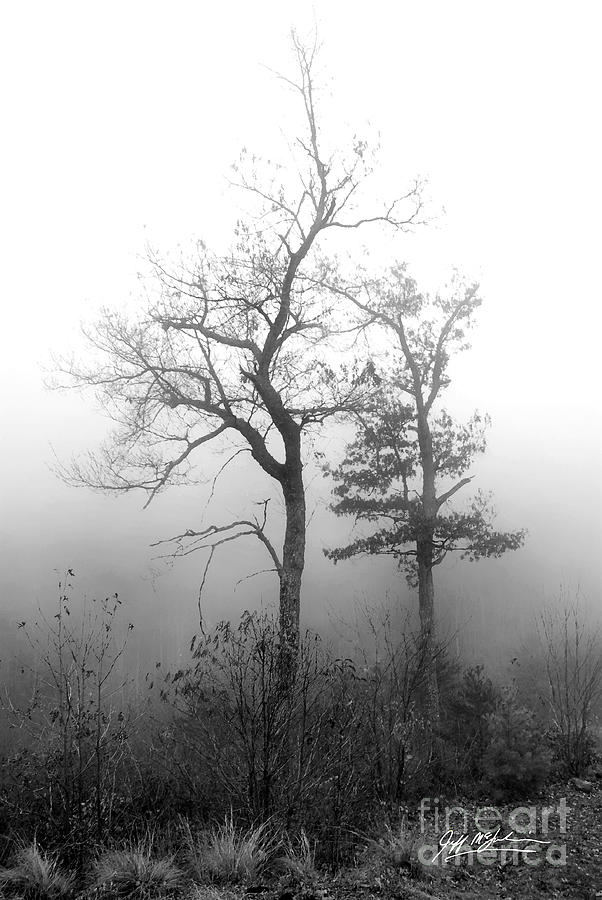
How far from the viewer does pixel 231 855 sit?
5035 millimetres

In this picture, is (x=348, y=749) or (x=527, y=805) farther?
(x=527, y=805)

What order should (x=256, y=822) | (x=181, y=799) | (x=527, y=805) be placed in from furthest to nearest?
(x=527, y=805) → (x=181, y=799) → (x=256, y=822)

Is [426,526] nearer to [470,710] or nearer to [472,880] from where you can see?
[470,710]

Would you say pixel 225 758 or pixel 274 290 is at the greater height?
pixel 274 290

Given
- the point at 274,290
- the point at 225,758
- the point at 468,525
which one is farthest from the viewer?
the point at 468,525

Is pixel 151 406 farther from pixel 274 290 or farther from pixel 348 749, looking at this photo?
pixel 348 749

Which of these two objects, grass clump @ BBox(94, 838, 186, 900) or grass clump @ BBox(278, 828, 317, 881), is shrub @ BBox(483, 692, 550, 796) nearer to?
grass clump @ BBox(278, 828, 317, 881)

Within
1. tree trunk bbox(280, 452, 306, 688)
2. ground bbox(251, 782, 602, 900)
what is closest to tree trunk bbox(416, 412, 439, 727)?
tree trunk bbox(280, 452, 306, 688)

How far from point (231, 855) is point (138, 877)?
27.6 inches

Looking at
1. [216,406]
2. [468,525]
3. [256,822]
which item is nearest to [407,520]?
[468,525]

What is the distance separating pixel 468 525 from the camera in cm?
1512

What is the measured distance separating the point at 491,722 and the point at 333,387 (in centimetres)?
591

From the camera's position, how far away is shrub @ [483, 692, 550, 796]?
841 centimetres
